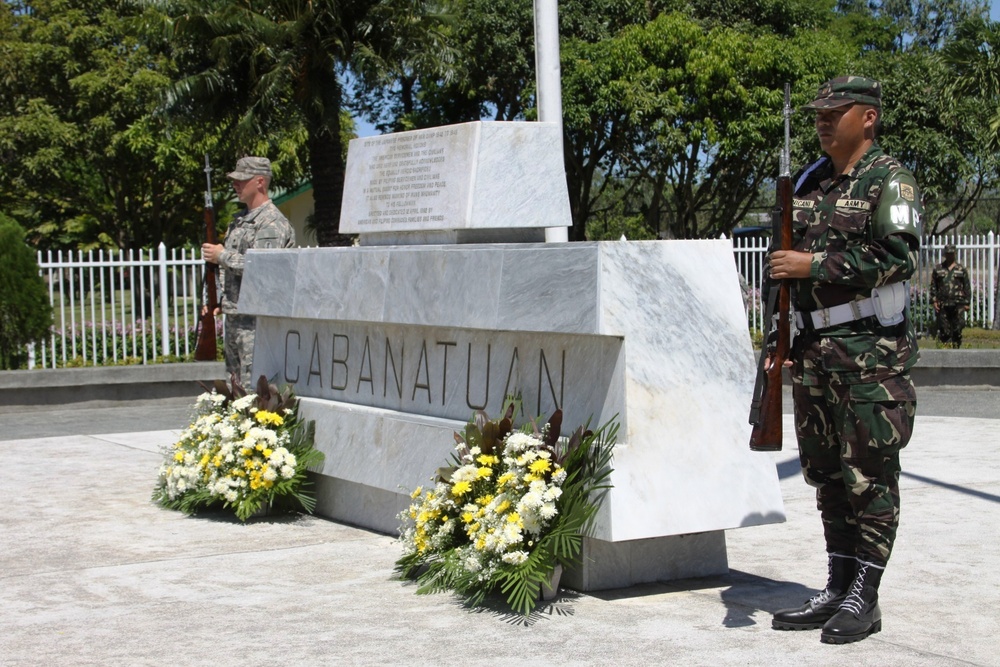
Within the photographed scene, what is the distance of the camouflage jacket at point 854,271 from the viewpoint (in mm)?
4344

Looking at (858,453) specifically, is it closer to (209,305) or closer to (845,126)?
(845,126)

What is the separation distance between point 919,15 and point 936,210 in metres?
16.8

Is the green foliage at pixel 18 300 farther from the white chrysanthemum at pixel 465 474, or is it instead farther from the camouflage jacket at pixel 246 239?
the white chrysanthemum at pixel 465 474

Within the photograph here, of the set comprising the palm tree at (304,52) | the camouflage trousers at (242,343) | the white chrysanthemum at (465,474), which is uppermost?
the palm tree at (304,52)

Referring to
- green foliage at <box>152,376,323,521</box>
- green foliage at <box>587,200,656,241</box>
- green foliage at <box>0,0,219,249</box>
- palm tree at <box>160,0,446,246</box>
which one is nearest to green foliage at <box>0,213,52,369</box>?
palm tree at <box>160,0,446,246</box>

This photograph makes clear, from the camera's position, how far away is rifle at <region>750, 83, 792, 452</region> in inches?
178

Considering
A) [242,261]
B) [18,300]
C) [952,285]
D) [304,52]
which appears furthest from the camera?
[304,52]

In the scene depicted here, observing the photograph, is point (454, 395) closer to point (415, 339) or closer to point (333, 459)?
point (415, 339)

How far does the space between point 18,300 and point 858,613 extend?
1235 cm

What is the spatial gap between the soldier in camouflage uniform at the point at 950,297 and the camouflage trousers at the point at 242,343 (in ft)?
39.5

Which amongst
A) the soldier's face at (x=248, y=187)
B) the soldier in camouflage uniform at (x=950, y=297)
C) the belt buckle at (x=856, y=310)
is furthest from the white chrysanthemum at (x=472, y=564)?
the soldier in camouflage uniform at (x=950, y=297)

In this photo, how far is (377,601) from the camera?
17.1 ft

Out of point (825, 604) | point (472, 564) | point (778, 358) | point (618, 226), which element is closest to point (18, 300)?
point (472, 564)

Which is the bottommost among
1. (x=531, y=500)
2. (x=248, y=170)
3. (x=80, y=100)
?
(x=531, y=500)
